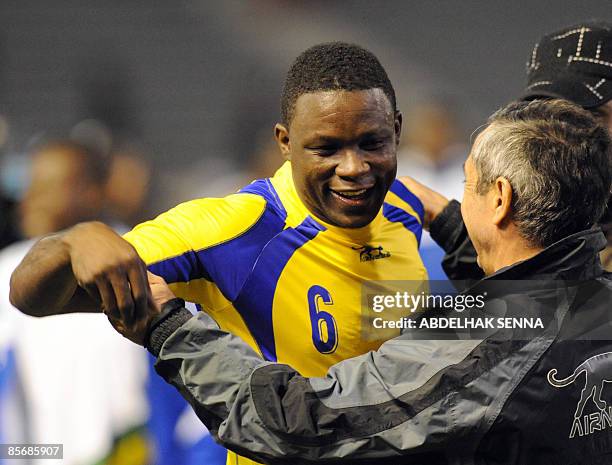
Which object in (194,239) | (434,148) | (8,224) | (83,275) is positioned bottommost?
(83,275)

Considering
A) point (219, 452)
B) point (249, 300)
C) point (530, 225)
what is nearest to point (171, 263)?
point (249, 300)

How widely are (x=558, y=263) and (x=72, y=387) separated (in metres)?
2.52

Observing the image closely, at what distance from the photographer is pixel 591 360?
181 cm

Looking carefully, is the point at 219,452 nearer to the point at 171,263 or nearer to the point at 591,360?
the point at 171,263

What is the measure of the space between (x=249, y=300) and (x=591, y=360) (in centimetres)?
82

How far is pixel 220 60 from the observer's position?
22.0ft

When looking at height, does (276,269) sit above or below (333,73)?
below

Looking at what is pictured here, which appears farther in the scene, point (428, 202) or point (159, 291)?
point (428, 202)

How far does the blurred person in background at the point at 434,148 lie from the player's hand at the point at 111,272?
13.0 ft

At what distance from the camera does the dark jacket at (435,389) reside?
172 centimetres

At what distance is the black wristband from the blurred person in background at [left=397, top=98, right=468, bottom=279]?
392cm

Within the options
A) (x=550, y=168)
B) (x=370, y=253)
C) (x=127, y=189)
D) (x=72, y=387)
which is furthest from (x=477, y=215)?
(x=127, y=189)

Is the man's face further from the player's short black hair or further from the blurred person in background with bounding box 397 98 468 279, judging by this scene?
the blurred person in background with bounding box 397 98 468 279

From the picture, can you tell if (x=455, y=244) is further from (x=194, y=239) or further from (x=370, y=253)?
(x=194, y=239)
